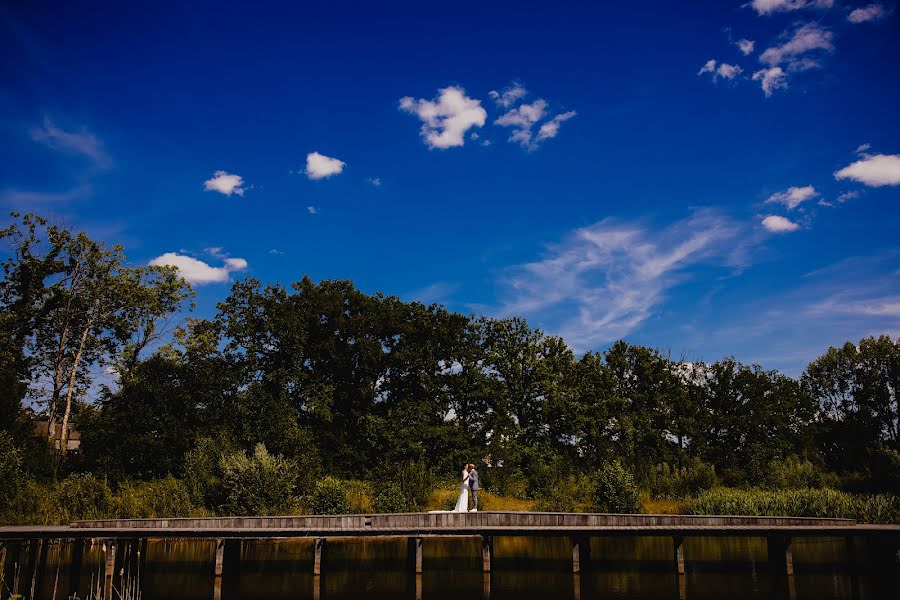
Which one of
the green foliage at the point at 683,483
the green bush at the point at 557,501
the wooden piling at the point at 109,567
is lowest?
the wooden piling at the point at 109,567

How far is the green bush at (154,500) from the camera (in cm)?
3866

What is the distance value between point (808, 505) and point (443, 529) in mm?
22422

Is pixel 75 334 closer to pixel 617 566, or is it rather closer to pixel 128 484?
pixel 128 484

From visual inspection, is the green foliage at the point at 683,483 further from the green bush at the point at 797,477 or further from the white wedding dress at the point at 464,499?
the white wedding dress at the point at 464,499

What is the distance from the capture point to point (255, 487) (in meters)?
38.5

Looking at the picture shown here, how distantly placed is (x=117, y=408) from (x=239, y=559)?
1832 cm

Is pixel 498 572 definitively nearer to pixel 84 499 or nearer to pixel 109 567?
pixel 109 567

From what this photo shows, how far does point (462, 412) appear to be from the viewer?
Result: 5594 centimetres

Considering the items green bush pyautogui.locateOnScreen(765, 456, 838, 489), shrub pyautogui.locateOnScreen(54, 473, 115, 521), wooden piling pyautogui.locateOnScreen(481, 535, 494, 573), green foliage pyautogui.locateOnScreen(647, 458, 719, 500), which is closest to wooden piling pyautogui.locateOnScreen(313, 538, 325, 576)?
wooden piling pyautogui.locateOnScreen(481, 535, 494, 573)

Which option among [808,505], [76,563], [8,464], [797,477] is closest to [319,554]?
[76,563]

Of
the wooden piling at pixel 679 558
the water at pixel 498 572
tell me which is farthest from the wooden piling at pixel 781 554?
the wooden piling at pixel 679 558

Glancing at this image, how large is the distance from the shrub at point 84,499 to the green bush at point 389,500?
1428cm

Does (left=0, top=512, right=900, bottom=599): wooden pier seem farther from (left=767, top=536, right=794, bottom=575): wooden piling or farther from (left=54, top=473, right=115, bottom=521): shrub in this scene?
(left=54, top=473, right=115, bottom=521): shrub

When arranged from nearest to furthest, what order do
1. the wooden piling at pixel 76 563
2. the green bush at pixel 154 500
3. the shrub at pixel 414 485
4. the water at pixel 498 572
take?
the wooden piling at pixel 76 563
the water at pixel 498 572
the green bush at pixel 154 500
the shrub at pixel 414 485
